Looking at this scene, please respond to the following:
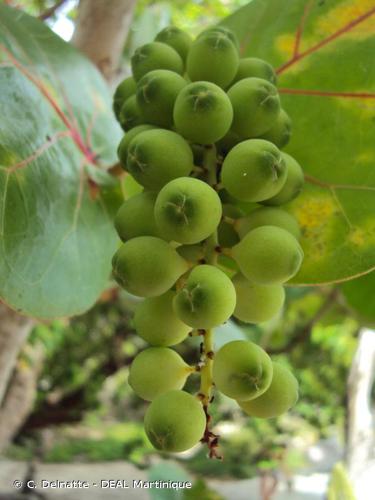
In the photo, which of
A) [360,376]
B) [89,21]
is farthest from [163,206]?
[360,376]

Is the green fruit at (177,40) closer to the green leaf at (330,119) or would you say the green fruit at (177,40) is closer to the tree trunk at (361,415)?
the green leaf at (330,119)

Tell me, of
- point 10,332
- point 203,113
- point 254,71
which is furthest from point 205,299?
point 10,332

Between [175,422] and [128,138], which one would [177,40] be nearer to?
[128,138]

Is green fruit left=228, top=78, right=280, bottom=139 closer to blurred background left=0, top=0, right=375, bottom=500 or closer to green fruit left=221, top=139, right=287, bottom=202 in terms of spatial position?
green fruit left=221, top=139, right=287, bottom=202

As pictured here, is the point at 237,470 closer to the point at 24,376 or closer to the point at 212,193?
the point at 24,376

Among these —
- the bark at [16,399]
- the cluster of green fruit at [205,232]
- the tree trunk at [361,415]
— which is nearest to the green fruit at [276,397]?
the cluster of green fruit at [205,232]

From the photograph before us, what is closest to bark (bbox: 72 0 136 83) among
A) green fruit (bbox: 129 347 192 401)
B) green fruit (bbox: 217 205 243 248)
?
green fruit (bbox: 217 205 243 248)
